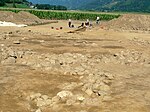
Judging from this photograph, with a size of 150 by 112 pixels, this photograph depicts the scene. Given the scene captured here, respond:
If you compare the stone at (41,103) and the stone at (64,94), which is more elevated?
the stone at (64,94)

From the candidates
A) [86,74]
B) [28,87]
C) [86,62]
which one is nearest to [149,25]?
[86,62]

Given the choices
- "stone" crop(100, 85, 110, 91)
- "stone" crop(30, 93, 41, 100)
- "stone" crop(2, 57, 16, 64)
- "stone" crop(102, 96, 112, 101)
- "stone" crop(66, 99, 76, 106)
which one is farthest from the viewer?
"stone" crop(2, 57, 16, 64)

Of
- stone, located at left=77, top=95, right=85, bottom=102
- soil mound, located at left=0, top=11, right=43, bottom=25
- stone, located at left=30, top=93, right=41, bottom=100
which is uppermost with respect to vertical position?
stone, located at left=77, top=95, right=85, bottom=102

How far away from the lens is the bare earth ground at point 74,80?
19781 mm

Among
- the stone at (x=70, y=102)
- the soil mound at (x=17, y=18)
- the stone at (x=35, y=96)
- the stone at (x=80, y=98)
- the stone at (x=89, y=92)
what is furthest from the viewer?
the soil mound at (x=17, y=18)

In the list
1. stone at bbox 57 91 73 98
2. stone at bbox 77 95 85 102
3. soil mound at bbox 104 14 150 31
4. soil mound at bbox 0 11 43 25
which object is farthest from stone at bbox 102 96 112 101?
soil mound at bbox 0 11 43 25

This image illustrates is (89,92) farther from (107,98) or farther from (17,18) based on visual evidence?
(17,18)

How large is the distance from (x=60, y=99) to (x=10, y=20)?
72245 mm

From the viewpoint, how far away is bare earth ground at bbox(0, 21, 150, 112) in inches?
779

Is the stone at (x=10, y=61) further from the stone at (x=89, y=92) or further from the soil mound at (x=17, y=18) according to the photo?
the soil mound at (x=17, y=18)

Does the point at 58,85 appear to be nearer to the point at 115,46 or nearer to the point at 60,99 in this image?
the point at 60,99

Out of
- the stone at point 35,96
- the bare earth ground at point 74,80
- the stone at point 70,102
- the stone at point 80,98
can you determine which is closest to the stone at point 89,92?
the bare earth ground at point 74,80

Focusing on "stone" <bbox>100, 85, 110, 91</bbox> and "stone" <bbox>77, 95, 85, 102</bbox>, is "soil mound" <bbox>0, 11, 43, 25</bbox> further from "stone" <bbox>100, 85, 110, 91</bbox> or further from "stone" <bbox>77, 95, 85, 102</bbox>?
"stone" <bbox>77, 95, 85, 102</bbox>

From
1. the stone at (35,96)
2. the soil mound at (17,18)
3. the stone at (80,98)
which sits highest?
the stone at (80,98)
